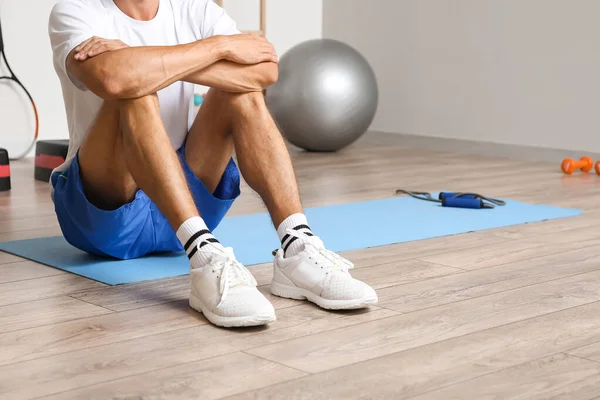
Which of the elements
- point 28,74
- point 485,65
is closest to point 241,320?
point 28,74

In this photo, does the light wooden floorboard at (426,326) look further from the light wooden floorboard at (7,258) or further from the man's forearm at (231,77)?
the light wooden floorboard at (7,258)

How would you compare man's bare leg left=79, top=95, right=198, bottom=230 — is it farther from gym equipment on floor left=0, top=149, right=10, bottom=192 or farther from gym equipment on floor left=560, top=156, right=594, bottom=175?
gym equipment on floor left=560, top=156, right=594, bottom=175

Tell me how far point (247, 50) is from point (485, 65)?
3.43 m

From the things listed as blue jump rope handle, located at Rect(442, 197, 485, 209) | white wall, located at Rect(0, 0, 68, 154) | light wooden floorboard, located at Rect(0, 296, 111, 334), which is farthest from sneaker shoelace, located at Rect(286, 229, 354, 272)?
white wall, located at Rect(0, 0, 68, 154)

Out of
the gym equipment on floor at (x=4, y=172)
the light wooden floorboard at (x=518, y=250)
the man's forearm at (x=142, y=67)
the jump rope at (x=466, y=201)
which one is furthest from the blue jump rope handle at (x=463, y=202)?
the gym equipment on floor at (x=4, y=172)

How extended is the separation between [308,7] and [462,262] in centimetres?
403

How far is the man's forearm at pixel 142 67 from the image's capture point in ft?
5.89

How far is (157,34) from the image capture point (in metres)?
2.14

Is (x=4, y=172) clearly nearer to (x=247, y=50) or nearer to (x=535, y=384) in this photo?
(x=247, y=50)

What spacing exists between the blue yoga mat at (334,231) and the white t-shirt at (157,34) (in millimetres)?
298

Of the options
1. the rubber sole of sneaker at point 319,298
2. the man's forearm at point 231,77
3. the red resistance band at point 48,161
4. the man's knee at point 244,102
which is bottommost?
the red resistance band at point 48,161

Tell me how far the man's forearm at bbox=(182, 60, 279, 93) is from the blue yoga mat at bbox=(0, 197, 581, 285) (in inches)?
19.7

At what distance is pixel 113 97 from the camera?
1.81 meters

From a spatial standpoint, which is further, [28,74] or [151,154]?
[28,74]
